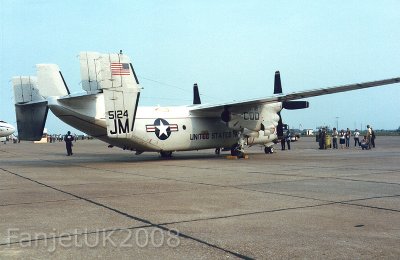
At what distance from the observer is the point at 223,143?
27359mm

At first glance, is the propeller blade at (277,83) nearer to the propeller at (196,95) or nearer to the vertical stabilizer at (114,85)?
the propeller at (196,95)

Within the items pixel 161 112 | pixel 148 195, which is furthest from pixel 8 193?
pixel 161 112

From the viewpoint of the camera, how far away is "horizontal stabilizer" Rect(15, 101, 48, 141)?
73.1 ft

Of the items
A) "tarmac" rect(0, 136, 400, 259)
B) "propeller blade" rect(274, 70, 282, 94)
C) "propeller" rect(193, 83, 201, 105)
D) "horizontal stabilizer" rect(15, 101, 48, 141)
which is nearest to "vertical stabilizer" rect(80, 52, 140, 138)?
"horizontal stabilizer" rect(15, 101, 48, 141)

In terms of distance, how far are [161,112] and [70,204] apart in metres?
14.9

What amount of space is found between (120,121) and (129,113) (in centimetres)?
58

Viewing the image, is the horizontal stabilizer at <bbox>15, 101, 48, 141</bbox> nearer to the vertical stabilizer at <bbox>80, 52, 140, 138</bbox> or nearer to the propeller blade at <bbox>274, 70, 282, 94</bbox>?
the vertical stabilizer at <bbox>80, 52, 140, 138</bbox>

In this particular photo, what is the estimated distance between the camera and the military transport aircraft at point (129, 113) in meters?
19.3

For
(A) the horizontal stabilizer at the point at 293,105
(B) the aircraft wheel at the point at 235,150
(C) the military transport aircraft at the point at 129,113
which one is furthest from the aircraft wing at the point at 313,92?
(A) the horizontal stabilizer at the point at 293,105

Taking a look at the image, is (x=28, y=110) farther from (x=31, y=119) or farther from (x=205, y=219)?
(x=205, y=219)

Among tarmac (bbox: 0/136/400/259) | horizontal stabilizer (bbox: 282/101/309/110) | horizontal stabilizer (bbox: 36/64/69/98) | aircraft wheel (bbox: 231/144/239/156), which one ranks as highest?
horizontal stabilizer (bbox: 36/64/69/98)

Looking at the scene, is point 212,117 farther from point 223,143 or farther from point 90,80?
point 90,80

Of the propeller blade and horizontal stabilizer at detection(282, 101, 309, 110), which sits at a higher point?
the propeller blade

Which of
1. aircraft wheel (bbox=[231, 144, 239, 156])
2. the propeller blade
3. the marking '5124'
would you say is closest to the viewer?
the marking '5124'
